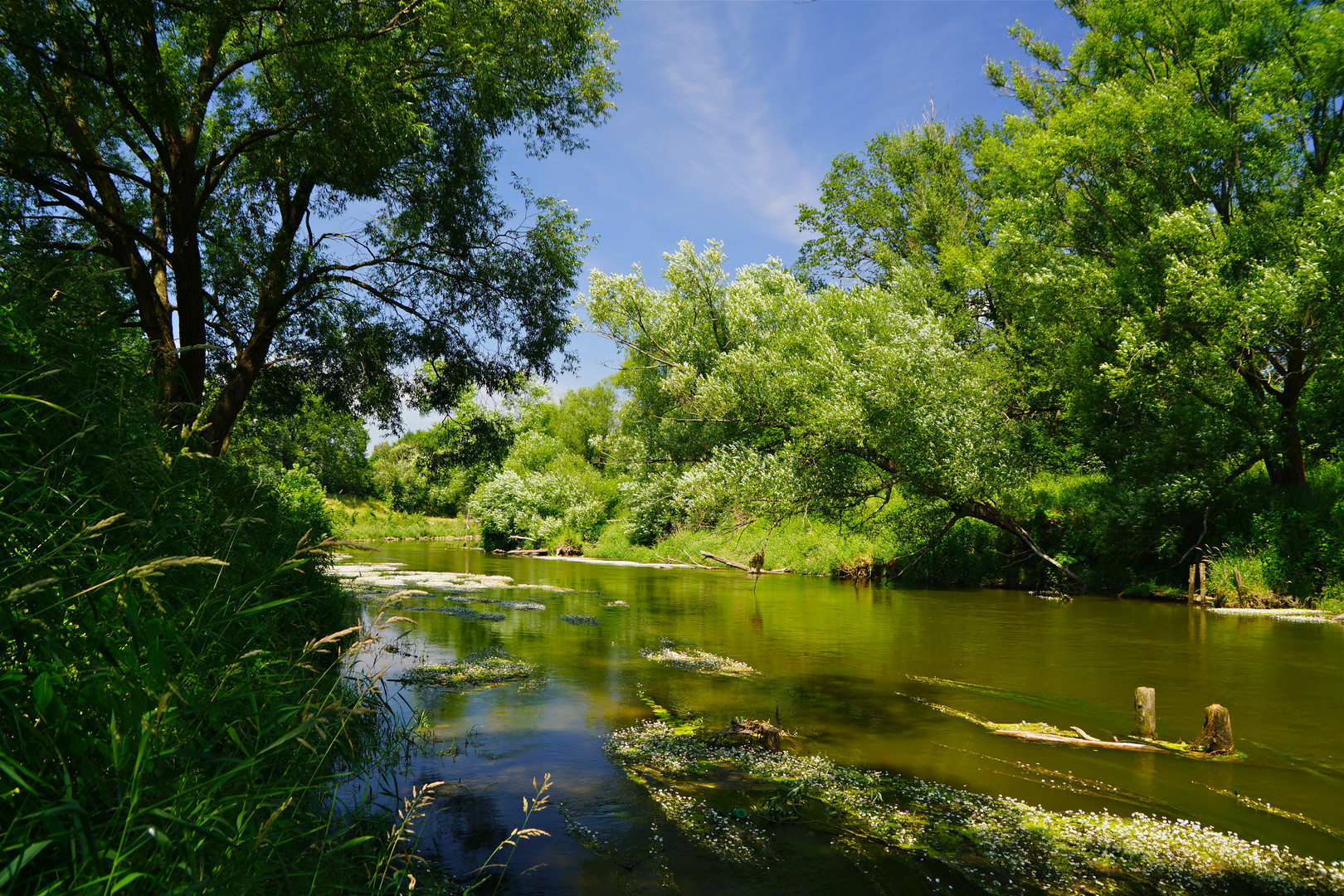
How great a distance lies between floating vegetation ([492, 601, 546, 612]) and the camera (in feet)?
54.7

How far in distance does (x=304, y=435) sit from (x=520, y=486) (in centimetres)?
1100

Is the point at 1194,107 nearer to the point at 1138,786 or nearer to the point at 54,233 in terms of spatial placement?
the point at 1138,786

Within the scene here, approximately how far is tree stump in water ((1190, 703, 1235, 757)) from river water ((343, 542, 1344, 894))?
7.2 inches

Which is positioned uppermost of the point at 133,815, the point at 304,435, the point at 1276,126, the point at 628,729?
the point at 1276,126

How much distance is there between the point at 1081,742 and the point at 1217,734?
1223 millimetres

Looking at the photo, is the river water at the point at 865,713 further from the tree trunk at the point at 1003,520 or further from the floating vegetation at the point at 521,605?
the tree trunk at the point at 1003,520

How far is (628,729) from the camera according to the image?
24.9 feet

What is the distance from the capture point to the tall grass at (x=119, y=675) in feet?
5.64

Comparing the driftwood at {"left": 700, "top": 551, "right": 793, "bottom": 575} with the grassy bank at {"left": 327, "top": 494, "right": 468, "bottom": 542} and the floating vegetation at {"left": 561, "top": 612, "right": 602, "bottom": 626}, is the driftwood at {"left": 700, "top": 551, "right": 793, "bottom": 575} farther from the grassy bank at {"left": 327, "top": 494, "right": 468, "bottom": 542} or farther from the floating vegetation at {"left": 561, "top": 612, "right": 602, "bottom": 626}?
the grassy bank at {"left": 327, "top": 494, "right": 468, "bottom": 542}

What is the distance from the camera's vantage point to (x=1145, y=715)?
303 inches

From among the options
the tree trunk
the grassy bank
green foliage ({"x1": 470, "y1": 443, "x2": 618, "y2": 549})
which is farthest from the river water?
the grassy bank

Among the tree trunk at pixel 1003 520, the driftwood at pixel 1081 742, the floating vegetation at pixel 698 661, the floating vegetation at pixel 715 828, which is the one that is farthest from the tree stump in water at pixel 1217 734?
the tree trunk at pixel 1003 520

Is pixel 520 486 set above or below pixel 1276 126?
below

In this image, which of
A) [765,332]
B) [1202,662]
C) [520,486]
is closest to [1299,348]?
[1202,662]
